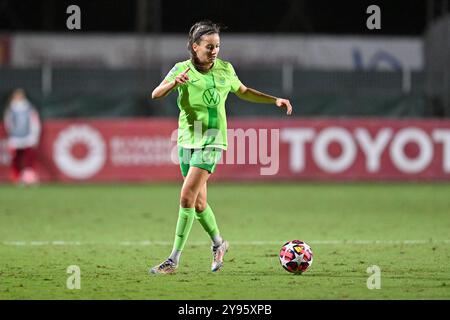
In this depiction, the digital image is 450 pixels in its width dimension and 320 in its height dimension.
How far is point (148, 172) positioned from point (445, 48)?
45.6 feet

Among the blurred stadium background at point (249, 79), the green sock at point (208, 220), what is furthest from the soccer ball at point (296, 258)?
the blurred stadium background at point (249, 79)

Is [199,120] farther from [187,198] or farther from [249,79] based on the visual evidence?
[249,79]

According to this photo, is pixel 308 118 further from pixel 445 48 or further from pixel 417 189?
pixel 445 48

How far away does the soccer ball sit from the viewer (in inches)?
357

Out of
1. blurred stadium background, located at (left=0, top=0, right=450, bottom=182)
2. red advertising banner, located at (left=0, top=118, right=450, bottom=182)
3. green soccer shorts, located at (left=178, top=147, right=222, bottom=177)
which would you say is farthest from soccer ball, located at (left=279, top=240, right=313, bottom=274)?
blurred stadium background, located at (left=0, top=0, right=450, bottom=182)

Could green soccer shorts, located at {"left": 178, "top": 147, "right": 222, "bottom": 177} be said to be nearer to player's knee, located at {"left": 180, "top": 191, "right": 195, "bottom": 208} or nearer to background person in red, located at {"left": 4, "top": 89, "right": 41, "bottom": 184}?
player's knee, located at {"left": 180, "top": 191, "right": 195, "bottom": 208}

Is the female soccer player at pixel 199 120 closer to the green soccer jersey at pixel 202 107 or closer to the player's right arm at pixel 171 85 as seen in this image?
the green soccer jersey at pixel 202 107

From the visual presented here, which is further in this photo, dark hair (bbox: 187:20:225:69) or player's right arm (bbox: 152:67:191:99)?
dark hair (bbox: 187:20:225:69)

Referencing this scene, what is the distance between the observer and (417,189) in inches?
816

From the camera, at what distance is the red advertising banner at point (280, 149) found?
21781 millimetres

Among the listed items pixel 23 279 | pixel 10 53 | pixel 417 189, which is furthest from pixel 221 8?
pixel 23 279

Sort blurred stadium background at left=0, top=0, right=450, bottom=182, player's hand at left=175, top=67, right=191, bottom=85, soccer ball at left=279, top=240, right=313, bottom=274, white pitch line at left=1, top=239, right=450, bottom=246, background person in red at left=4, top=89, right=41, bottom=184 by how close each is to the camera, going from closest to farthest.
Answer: player's hand at left=175, top=67, right=191, bottom=85 → soccer ball at left=279, top=240, right=313, bottom=274 → white pitch line at left=1, top=239, right=450, bottom=246 → background person in red at left=4, top=89, right=41, bottom=184 → blurred stadium background at left=0, top=0, right=450, bottom=182

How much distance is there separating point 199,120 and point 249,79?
751 inches

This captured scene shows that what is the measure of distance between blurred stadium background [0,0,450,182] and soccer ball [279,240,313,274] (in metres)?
12.7
